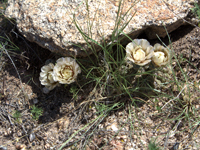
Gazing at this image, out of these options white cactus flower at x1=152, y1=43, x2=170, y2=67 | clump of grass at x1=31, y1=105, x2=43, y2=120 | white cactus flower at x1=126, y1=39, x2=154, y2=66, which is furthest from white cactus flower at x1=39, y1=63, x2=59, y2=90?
white cactus flower at x1=152, y1=43, x2=170, y2=67

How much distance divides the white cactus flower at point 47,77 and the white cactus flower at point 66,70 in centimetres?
12

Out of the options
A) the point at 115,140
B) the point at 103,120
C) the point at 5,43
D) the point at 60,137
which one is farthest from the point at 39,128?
the point at 5,43

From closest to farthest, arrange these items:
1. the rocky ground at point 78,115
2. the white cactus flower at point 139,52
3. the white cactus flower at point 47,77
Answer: the white cactus flower at point 139,52
the rocky ground at point 78,115
the white cactus flower at point 47,77

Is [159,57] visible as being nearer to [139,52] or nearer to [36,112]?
[139,52]

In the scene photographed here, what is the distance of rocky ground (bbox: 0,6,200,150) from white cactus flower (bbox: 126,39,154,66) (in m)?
0.42

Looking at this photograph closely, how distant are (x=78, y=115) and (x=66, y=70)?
0.47 meters

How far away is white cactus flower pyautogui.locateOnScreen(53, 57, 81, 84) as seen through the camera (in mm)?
1825

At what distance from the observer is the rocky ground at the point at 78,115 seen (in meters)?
1.78

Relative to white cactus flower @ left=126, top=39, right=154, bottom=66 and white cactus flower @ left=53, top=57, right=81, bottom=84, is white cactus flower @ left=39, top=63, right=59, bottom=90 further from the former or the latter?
white cactus flower @ left=126, top=39, right=154, bottom=66

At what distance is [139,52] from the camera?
170cm

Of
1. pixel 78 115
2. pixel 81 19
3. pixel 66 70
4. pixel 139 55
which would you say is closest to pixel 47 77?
pixel 66 70

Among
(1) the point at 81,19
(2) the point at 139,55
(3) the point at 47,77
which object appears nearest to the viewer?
(2) the point at 139,55

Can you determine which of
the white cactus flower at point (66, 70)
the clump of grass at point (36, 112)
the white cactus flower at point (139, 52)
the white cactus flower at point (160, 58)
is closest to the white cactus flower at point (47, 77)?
the white cactus flower at point (66, 70)

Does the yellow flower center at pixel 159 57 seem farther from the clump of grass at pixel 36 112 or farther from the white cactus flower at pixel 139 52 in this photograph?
the clump of grass at pixel 36 112
